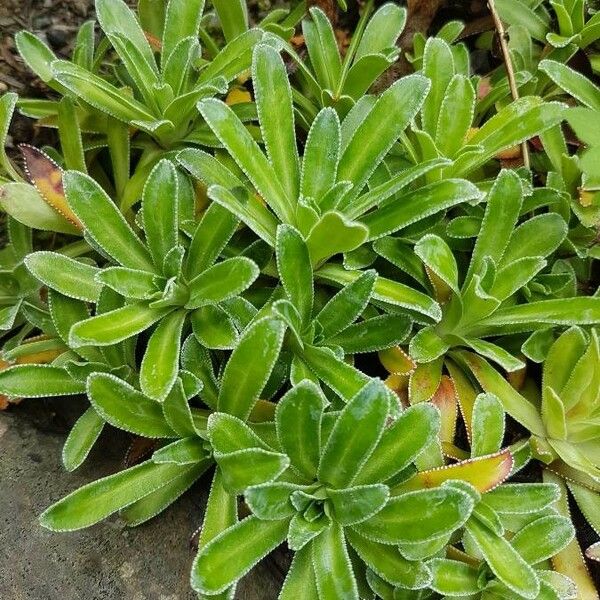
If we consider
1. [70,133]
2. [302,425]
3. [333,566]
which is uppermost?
[70,133]

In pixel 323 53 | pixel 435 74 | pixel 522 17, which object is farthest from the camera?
pixel 522 17

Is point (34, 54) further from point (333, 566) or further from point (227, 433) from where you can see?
point (333, 566)

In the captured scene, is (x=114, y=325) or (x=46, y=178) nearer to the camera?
(x=114, y=325)

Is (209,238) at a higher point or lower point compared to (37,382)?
higher

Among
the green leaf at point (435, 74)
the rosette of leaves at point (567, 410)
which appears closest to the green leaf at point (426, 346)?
the rosette of leaves at point (567, 410)

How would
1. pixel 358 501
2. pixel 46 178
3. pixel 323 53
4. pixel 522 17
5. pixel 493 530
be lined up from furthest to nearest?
1. pixel 522 17
2. pixel 323 53
3. pixel 46 178
4. pixel 493 530
5. pixel 358 501

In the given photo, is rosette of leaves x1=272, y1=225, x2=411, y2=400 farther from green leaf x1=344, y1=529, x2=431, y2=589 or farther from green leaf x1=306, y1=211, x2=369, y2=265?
green leaf x1=344, y1=529, x2=431, y2=589

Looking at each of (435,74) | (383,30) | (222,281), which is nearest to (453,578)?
(222,281)
